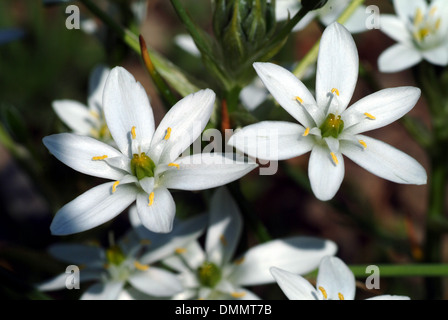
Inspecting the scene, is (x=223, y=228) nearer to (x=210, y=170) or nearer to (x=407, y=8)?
(x=210, y=170)

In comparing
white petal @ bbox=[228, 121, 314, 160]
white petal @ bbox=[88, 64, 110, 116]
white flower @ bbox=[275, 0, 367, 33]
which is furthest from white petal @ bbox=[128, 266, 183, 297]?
white flower @ bbox=[275, 0, 367, 33]

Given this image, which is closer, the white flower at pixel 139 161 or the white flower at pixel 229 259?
the white flower at pixel 139 161

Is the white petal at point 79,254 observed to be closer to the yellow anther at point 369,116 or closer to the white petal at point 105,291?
the white petal at point 105,291

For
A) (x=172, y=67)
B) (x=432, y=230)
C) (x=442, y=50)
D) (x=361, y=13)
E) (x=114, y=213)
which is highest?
(x=361, y=13)

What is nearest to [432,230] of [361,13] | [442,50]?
[442,50]

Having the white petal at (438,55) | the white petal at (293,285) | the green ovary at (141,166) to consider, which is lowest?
the white petal at (293,285)

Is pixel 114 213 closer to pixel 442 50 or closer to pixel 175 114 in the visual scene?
pixel 175 114

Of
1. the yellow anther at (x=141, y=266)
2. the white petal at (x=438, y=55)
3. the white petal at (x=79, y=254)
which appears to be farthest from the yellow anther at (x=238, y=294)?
the white petal at (x=438, y=55)
